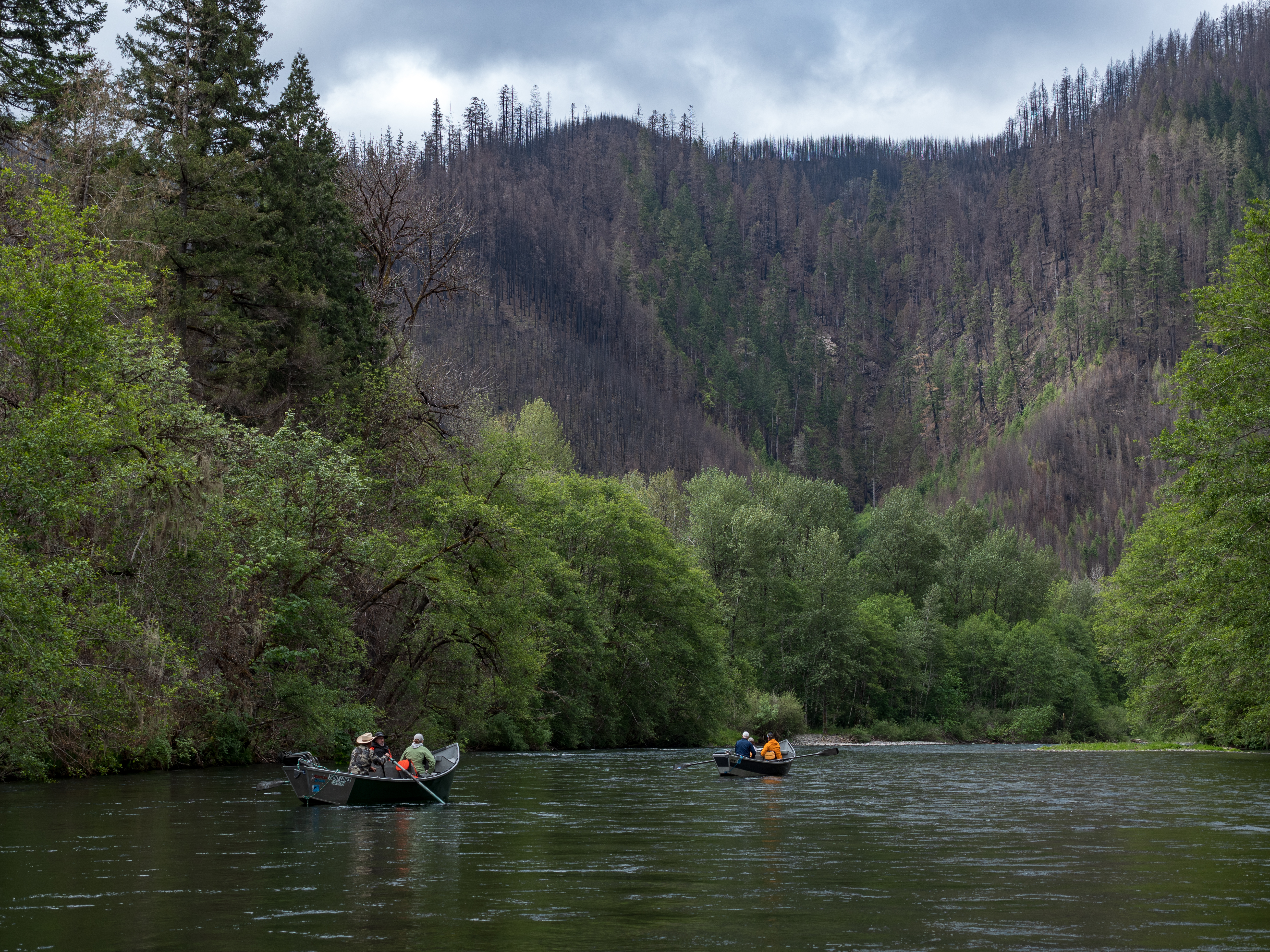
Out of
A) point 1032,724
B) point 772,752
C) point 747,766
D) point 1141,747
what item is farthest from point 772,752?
point 1032,724

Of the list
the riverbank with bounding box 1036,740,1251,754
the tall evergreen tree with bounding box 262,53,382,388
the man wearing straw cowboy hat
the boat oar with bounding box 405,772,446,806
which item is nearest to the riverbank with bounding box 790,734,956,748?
the riverbank with bounding box 1036,740,1251,754

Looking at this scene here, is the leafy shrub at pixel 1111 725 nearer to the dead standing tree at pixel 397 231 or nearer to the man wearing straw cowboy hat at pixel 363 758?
the dead standing tree at pixel 397 231

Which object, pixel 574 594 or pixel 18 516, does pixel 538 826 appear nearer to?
pixel 18 516

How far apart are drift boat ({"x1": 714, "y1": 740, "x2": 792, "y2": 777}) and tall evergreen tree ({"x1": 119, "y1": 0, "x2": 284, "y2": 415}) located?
24145 millimetres

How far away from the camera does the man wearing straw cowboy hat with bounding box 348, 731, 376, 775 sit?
97.8 ft

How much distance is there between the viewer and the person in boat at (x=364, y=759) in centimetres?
2981

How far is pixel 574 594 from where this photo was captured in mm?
65188

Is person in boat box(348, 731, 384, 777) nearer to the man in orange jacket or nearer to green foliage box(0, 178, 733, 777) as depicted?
green foliage box(0, 178, 733, 777)

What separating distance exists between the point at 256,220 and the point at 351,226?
7844mm

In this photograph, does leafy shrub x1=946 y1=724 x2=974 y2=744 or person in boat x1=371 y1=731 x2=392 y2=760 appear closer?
person in boat x1=371 y1=731 x2=392 y2=760

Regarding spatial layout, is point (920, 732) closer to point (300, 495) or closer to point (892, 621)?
point (892, 621)

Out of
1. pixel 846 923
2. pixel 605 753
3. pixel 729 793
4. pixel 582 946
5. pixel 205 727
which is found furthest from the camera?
pixel 605 753

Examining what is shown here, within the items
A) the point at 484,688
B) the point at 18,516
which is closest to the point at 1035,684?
the point at 484,688

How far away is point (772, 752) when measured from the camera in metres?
45.1
